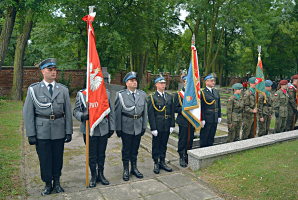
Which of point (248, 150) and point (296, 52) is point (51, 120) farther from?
point (296, 52)

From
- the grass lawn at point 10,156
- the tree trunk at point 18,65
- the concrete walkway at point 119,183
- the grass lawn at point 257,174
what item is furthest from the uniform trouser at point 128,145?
the tree trunk at point 18,65

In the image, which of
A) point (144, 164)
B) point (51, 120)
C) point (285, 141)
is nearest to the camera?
point (51, 120)

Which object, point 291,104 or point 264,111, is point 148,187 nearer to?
point 264,111

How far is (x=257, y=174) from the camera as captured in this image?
458 centimetres

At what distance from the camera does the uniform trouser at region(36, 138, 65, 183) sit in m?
4.07

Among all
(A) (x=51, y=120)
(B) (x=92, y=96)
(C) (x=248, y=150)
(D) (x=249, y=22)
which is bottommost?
(C) (x=248, y=150)

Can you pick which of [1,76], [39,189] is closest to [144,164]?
[39,189]

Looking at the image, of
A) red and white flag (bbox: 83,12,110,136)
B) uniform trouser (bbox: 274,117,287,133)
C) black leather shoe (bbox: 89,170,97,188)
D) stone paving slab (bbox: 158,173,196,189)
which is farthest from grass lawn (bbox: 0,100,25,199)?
uniform trouser (bbox: 274,117,287,133)

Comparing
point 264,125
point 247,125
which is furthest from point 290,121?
point 247,125

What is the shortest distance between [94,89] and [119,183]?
1823 mm

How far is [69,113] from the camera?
4262 millimetres

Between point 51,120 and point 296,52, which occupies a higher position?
point 296,52

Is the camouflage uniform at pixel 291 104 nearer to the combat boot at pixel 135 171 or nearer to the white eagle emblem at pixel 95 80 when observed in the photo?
the combat boot at pixel 135 171

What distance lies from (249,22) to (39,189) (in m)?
27.3
